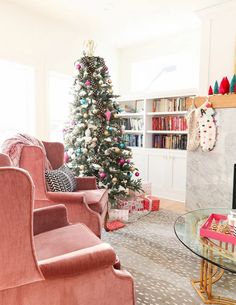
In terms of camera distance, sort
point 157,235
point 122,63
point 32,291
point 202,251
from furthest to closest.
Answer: point 122,63 < point 157,235 < point 202,251 < point 32,291

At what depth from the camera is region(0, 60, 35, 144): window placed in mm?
3686

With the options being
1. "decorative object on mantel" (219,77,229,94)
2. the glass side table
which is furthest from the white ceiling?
the glass side table

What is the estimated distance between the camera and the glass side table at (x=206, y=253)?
4.97ft

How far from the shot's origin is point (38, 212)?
1806mm

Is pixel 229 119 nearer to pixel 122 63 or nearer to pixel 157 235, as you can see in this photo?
pixel 157 235

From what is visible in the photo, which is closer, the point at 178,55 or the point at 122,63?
the point at 178,55

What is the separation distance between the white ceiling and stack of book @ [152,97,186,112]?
45.1 inches

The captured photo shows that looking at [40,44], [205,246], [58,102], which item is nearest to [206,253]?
[205,246]

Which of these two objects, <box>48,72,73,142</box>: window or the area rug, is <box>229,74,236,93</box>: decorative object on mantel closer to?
the area rug

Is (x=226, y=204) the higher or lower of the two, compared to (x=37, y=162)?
lower

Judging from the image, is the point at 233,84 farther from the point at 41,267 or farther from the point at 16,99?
the point at 41,267

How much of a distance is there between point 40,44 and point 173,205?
3.22 meters

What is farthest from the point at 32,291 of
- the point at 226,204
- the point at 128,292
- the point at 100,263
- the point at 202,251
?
the point at 226,204

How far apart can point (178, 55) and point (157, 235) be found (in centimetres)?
318
